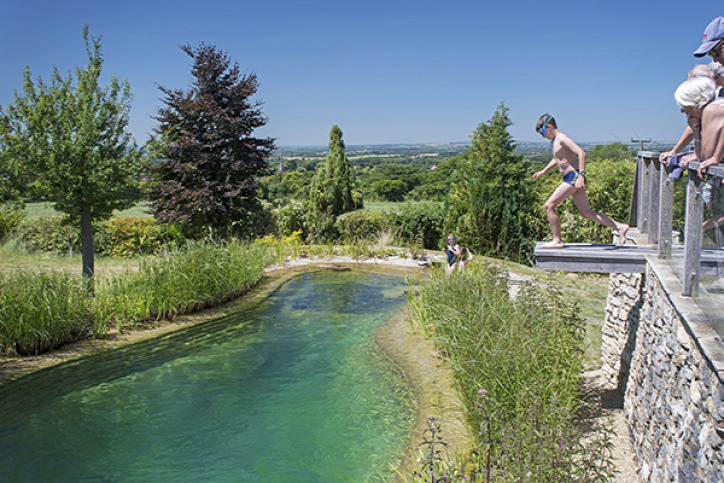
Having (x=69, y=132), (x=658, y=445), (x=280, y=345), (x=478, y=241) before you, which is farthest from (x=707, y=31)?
(x=478, y=241)

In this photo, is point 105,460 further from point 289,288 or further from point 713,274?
point 289,288

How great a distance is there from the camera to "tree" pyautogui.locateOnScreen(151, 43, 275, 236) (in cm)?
1243

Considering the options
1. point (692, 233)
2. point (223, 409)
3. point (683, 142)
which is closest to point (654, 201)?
point (683, 142)

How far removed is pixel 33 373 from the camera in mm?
6074

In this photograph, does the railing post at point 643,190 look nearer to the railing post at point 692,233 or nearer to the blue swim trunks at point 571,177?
the blue swim trunks at point 571,177

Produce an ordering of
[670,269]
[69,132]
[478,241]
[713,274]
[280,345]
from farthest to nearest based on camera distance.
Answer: [478,241]
[69,132]
[280,345]
[670,269]
[713,274]

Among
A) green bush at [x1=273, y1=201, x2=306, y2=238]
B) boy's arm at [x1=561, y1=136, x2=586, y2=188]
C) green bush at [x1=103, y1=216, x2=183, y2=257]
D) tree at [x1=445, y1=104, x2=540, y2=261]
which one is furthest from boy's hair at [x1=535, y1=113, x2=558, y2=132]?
green bush at [x1=273, y1=201, x2=306, y2=238]

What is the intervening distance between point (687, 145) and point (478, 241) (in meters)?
7.85

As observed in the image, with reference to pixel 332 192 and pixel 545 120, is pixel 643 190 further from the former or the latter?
pixel 332 192

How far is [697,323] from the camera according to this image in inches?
115

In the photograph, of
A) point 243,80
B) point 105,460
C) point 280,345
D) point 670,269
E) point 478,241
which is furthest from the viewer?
point 243,80

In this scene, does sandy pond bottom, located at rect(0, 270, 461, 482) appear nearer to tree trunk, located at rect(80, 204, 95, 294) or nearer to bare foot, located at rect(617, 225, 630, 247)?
tree trunk, located at rect(80, 204, 95, 294)

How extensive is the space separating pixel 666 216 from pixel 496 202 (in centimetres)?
756

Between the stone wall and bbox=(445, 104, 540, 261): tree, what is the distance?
20.9 ft
